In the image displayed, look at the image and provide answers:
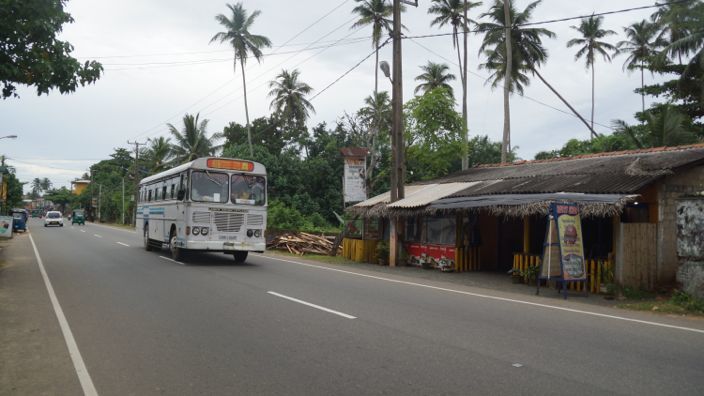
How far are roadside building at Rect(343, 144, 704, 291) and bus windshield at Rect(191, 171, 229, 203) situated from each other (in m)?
6.01

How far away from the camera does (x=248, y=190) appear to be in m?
15.9

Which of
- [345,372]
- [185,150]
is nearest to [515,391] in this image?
[345,372]

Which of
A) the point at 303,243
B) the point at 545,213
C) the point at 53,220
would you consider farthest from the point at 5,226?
the point at 545,213

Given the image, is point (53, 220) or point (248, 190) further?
point (53, 220)

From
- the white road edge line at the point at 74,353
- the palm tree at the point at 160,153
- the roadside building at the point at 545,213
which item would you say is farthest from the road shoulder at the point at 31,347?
the palm tree at the point at 160,153

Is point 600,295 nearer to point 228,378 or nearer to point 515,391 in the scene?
point 515,391

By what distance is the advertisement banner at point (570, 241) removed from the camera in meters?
11.4

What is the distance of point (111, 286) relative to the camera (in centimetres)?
1097

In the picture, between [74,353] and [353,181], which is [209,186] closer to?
[353,181]

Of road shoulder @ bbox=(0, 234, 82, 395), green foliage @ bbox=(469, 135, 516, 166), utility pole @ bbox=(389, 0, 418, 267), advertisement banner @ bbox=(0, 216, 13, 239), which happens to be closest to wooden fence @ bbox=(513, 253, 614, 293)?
utility pole @ bbox=(389, 0, 418, 267)

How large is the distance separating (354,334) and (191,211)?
957 centimetres

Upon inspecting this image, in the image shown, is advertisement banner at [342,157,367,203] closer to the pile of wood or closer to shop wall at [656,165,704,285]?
the pile of wood

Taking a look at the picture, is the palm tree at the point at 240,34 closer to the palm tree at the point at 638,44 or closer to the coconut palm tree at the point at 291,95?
the coconut palm tree at the point at 291,95

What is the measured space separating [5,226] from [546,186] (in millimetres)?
27467
